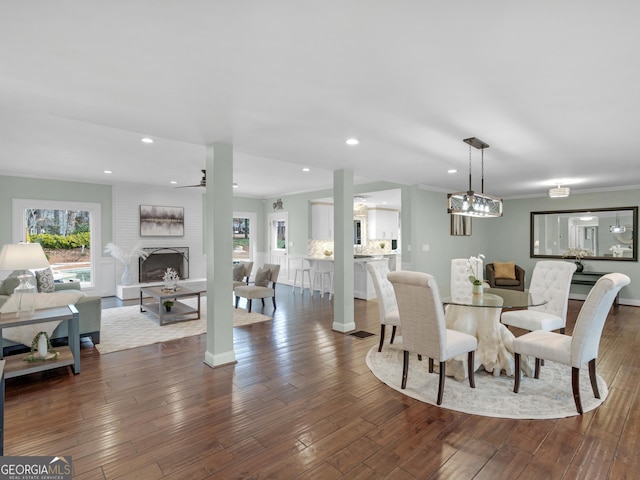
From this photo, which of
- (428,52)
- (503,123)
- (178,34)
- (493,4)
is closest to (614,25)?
(493,4)

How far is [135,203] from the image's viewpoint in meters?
7.84

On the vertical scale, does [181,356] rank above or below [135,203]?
below

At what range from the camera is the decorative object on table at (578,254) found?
7361mm

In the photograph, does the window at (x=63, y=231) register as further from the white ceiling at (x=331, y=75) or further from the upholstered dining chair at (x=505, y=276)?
the upholstered dining chair at (x=505, y=276)

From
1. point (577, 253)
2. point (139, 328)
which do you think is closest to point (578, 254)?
point (577, 253)

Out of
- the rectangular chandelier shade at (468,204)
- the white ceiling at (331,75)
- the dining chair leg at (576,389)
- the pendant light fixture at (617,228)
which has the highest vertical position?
the white ceiling at (331,75)

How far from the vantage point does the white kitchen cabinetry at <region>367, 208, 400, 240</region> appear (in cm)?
1075

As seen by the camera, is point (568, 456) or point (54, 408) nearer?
point (568, 456)

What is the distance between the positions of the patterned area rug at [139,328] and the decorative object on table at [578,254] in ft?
21.4

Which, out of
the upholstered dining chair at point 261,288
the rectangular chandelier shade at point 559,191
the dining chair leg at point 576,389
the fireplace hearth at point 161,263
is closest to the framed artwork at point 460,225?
the rectangular chandelier shade at point 559,191

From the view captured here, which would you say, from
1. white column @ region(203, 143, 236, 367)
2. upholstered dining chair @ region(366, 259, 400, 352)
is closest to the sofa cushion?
white column @ region(203, 143, 236, 367)

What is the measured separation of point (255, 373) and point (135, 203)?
6.00m

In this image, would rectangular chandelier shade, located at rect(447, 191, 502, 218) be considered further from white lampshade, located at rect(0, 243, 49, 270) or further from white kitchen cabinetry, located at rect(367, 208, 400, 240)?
white kitchen cabinetry, located at rect(367, 208, 400, 240)

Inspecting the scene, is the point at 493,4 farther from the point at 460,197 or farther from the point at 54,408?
the point at 54,408
